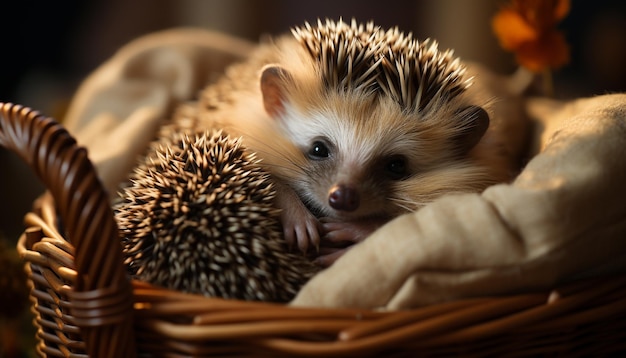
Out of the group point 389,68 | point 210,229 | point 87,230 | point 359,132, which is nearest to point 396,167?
point 359,132

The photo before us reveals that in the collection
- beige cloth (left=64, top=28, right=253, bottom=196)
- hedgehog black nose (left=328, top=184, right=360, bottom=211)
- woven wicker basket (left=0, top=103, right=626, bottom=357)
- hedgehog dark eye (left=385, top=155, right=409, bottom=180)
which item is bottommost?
woven wicker basket (left=0, top=103, right=626, bottom=357)

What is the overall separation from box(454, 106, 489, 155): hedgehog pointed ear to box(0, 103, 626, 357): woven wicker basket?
524 mm

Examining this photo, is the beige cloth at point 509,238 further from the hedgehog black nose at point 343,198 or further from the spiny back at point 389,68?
the spiny back at point 389,68

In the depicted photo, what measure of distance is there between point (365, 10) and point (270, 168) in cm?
327

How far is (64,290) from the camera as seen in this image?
3.86 ft

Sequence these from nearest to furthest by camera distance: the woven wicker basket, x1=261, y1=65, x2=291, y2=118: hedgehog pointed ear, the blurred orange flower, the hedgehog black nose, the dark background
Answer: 1. the woven wicker basket
2. the hedgehog black nose
3. x1=261, y1=65, x2=291, y2=118: hedgehog pointed ear
4. the blurred orange flower
5. the dark background

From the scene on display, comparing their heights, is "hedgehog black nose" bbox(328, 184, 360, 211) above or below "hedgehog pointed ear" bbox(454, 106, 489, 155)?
below

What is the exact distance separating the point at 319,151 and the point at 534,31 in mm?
981

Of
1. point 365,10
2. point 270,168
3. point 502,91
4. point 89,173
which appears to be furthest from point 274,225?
point 365,10

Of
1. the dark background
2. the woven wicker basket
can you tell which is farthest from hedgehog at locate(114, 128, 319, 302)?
the dark background

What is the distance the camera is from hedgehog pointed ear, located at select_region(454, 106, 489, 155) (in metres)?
1.54

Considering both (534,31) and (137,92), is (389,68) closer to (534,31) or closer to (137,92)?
(534,31)

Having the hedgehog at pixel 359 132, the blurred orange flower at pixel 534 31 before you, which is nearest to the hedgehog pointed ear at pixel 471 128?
the hedgehog at pixel 359 132

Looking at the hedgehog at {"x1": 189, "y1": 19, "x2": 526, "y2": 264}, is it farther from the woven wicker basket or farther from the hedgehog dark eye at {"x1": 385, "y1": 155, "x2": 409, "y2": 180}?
the woven wicker basket
